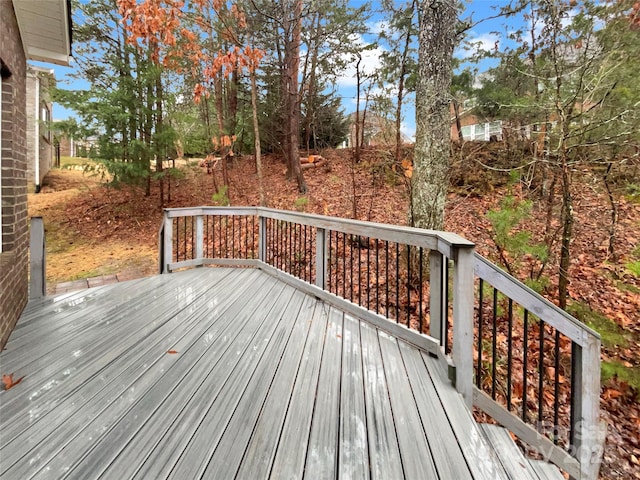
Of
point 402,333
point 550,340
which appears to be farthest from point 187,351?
point 550,340

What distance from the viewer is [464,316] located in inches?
74.6

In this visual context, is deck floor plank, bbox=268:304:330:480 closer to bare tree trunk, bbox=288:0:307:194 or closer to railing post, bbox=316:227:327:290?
railing post, bbox=316:227:327:290

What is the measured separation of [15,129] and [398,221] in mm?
5716

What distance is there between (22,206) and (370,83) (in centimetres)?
637

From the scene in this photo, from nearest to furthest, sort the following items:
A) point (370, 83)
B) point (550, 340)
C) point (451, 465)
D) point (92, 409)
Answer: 1. point (451, 465)
2. point (92, 409)
3. point (550, 340)
4. point (370, 83)

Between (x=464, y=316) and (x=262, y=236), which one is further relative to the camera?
(x=262, y=236)

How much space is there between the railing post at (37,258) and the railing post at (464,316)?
3.88 m

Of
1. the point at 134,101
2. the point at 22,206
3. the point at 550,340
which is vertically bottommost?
the point at 550,340

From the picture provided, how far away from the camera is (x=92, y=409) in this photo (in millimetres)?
1733

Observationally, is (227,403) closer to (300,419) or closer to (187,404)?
(187,404)

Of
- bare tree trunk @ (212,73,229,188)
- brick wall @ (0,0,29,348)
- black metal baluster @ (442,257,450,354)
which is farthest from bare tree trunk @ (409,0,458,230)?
bare tree trunk @ (212,73,229,188)

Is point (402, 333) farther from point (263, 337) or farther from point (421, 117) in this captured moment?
point (421, 117)

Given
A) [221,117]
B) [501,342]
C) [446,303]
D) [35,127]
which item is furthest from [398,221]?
[35,127]

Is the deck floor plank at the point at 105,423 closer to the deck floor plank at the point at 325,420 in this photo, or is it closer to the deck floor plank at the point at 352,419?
the deck floor plank at the point at 325,420
